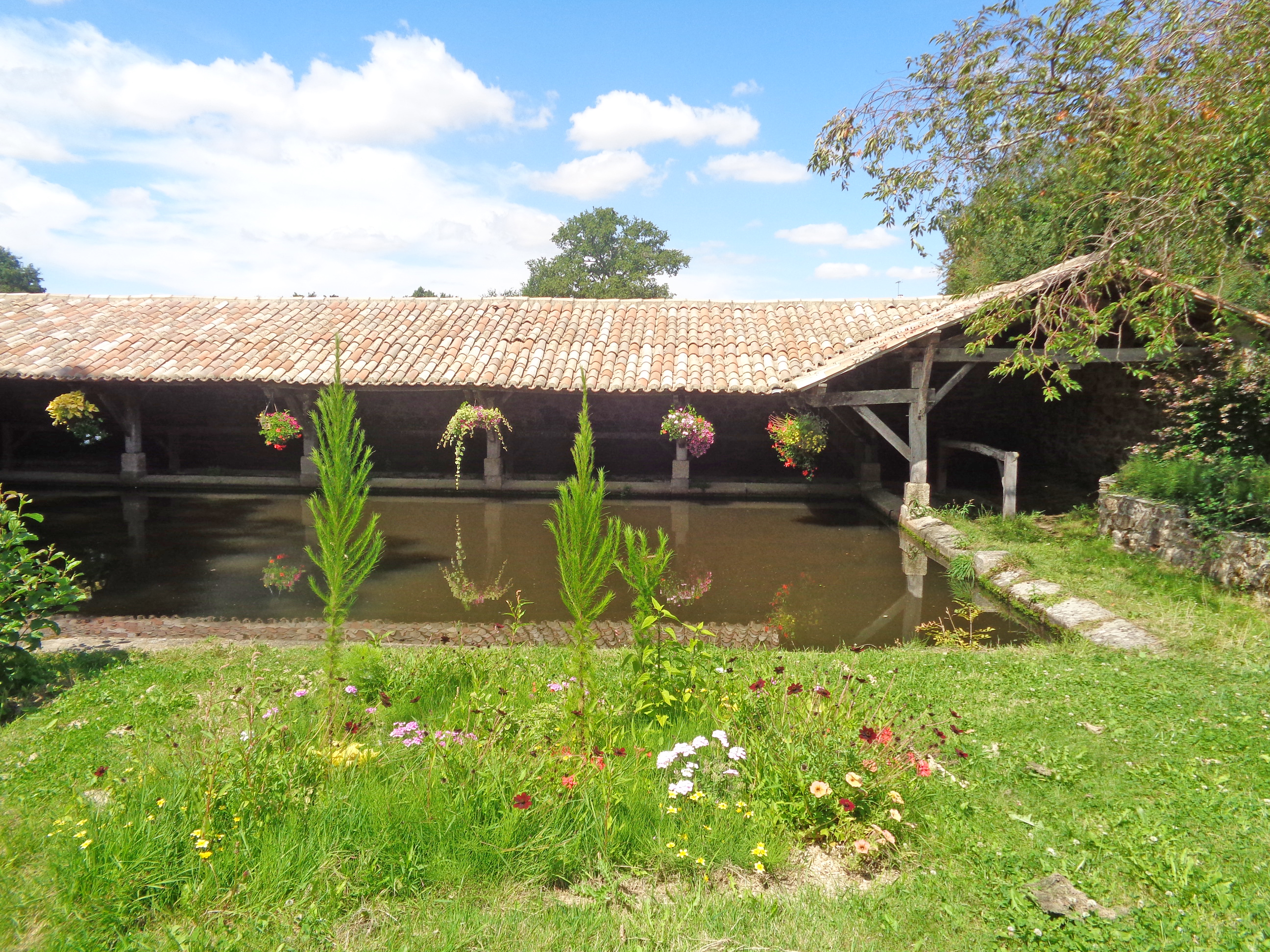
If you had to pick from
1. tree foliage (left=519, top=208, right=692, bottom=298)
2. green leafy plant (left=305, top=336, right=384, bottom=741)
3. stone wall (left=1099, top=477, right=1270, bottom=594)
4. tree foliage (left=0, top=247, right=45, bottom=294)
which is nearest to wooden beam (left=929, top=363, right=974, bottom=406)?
stone wall (left=1099, top=477, right=1270, bottom=594)

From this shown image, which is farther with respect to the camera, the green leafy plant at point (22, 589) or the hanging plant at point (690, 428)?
the hanging plant at point (690, 428)

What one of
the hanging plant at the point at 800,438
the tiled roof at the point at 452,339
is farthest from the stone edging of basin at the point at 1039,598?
the tiled roof at the point at 452,339

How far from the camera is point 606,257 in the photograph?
48812 millimetres

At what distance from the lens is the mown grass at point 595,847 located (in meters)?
2.44

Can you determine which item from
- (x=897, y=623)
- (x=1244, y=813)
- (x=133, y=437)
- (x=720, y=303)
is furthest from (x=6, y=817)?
(x=720, y=303)

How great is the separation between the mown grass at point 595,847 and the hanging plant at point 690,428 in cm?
856

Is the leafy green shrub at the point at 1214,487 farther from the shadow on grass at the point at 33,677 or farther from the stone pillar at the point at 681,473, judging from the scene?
the shadow on grass at the point at 33,677

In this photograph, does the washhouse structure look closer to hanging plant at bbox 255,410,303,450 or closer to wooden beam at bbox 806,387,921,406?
wooden beam at bbox 806,387,921,406

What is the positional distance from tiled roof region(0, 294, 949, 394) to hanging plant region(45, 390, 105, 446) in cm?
42

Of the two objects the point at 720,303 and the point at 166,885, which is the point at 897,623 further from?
the point at 720,303

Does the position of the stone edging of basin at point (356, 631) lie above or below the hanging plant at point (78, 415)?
below

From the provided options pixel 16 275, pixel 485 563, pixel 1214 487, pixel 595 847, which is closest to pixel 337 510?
pixel 595 847

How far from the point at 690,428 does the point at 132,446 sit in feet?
33.2

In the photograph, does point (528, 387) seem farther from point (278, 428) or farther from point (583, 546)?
point (583, 546)
